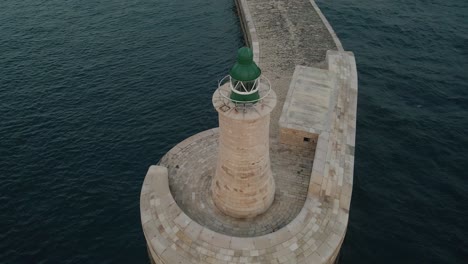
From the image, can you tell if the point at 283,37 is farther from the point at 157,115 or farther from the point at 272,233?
the point at 272,233

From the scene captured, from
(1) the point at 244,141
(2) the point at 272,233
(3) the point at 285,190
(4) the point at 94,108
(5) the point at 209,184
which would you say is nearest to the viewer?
(1) the point at 244,141

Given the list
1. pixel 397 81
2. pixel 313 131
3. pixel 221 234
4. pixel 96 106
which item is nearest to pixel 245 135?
Result: pixel 221 234

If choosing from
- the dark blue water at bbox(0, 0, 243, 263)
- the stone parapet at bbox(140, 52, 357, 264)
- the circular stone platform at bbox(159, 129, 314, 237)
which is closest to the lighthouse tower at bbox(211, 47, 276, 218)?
the circular stone platform at bbox(159, 129, 314, 237)

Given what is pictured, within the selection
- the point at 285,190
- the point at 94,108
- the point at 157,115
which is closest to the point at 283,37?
the point at 157,115

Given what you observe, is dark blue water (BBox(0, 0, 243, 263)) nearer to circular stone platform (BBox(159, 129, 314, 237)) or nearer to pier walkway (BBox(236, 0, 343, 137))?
pier walkway (BBox(236, 0, 343, 137))

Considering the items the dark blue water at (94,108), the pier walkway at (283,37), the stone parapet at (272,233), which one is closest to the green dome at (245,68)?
the stone parapet at (272,233)

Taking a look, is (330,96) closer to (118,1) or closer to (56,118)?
(56,118)

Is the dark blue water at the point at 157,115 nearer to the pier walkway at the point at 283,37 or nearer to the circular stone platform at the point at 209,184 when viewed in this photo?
the pier walkway at the point at 283,37
